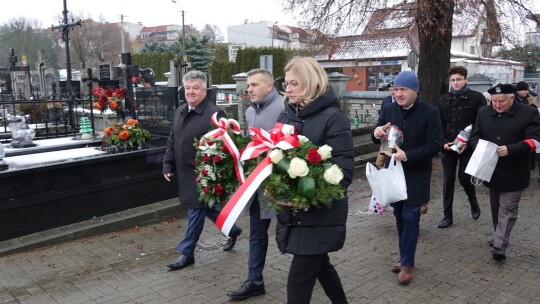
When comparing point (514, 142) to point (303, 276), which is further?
point (514, 142)

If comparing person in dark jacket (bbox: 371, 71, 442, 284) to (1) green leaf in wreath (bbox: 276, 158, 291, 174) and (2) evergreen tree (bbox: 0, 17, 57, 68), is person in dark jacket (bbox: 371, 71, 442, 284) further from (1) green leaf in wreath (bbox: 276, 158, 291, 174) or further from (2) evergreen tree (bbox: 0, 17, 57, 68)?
(2) evergreen tree (bbox: 0, 17, 57, 68)

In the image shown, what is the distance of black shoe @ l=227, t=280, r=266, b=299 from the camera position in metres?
3.98

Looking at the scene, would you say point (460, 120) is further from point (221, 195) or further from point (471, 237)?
point (221, 195)

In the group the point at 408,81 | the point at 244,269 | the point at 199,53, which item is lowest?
the point at 244,269

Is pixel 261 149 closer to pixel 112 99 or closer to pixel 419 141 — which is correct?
pixel 419 141

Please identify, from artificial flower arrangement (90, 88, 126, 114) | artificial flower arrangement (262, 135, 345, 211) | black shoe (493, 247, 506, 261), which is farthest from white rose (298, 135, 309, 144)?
artificial flower arrangement (90, 88, 126, 114)

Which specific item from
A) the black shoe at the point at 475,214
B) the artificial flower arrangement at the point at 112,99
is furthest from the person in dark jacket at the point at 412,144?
the artificial flower arrangement at the point at 112,99

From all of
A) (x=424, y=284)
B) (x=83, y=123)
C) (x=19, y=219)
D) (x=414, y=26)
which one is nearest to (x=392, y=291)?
(x=424, y=284)

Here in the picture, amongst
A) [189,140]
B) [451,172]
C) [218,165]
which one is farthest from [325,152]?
[451,172]

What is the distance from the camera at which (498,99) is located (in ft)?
15.4

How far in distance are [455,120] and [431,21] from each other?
13.8 ft

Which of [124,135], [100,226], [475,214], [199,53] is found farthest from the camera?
[199,53]

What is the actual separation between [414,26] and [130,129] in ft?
25.0

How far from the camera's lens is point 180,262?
15.5 feet
